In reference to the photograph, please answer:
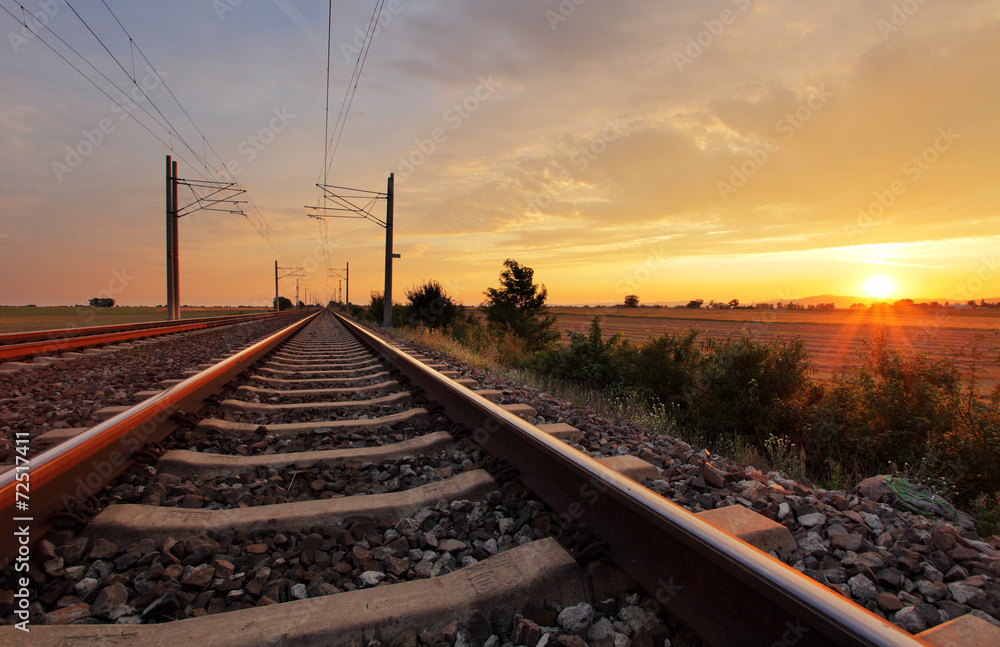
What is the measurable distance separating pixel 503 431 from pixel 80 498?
1.94m

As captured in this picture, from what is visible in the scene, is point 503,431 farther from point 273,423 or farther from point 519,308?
point 519,308

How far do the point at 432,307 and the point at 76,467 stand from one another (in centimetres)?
2125

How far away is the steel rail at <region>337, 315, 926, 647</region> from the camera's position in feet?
3.63

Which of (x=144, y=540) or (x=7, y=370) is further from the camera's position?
(x=7, y=370)

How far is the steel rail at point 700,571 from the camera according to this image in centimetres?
111

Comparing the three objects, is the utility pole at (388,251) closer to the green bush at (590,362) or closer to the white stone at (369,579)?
the green bush at (590,362)

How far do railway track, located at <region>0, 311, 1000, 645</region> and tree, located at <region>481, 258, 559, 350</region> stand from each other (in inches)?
Result: 766

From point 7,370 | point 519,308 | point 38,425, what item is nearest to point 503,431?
point 38,425

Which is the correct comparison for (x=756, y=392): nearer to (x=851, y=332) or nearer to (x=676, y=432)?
(x=676, y=432)

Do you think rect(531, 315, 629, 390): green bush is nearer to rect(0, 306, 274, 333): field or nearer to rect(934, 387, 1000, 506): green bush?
rect(934, 387, 1000, 506): green bush

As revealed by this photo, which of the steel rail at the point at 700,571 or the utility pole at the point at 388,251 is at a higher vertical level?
the utility pole at the point at 388,251

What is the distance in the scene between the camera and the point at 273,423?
12.3ft

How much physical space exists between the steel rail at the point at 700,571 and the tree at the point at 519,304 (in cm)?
2005

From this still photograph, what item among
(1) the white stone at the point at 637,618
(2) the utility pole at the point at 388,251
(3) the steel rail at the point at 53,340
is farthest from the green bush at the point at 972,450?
(2) the utility pole at the point at 388,251
